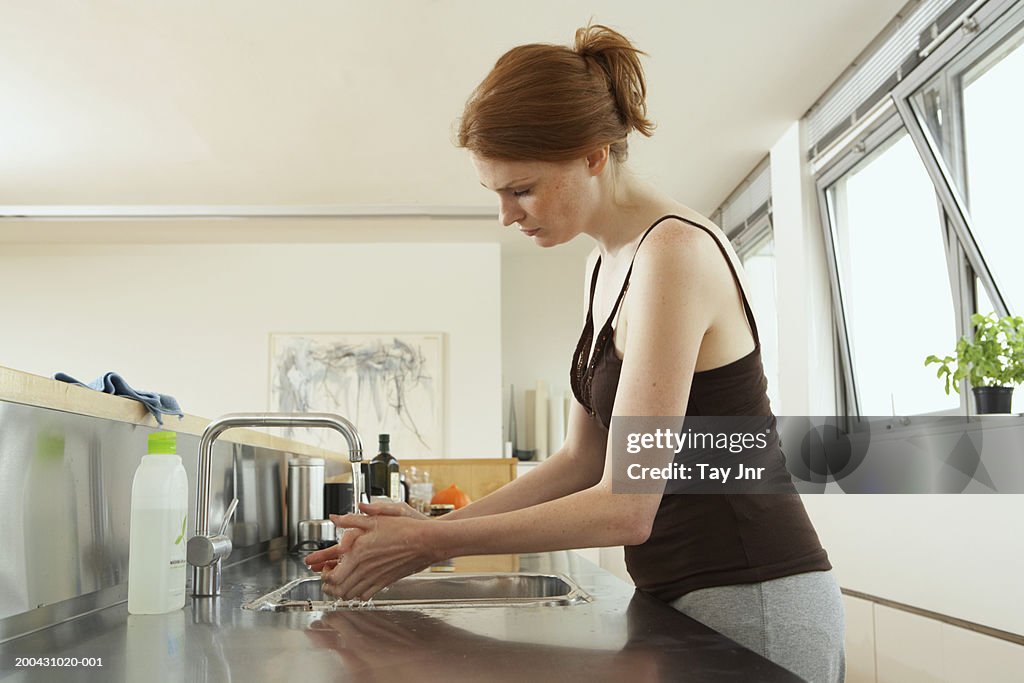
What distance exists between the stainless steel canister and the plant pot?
1.89 meters

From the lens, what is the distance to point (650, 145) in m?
4.95

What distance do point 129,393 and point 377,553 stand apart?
52cm

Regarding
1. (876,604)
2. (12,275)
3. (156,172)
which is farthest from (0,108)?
(876,604)

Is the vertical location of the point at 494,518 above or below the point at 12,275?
below

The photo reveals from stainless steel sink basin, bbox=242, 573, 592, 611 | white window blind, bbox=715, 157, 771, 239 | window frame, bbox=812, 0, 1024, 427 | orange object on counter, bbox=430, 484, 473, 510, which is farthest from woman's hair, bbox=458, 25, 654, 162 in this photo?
white window blind, bbox=715, 157, 771, 239

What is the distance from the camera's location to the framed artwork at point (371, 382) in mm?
6379

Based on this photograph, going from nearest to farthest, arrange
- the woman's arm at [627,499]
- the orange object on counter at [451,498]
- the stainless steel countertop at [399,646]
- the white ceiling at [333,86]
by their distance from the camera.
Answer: the stainless steel countertop at [399,646]
the woman's arm at [627,499]
the white ceiling at [333,86]
the orange object on counter at [451,498]

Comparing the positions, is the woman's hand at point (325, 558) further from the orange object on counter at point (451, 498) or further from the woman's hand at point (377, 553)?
the orange object on counter at point (451, 498)

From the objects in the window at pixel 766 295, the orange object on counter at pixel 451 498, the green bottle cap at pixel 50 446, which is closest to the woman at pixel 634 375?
the green bottle cap at pixel 50 446

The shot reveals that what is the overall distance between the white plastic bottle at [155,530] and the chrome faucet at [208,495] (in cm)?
11


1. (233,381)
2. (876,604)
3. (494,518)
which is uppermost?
(233,381)

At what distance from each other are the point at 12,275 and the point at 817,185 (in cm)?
545

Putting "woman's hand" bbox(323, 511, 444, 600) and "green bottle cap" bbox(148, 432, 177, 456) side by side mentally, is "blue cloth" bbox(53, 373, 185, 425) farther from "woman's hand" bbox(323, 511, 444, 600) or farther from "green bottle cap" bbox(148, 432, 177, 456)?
"woman's hand" bbox(323, 511, 444, 600)

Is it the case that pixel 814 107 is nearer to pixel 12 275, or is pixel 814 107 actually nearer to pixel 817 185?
pixel 817 185
